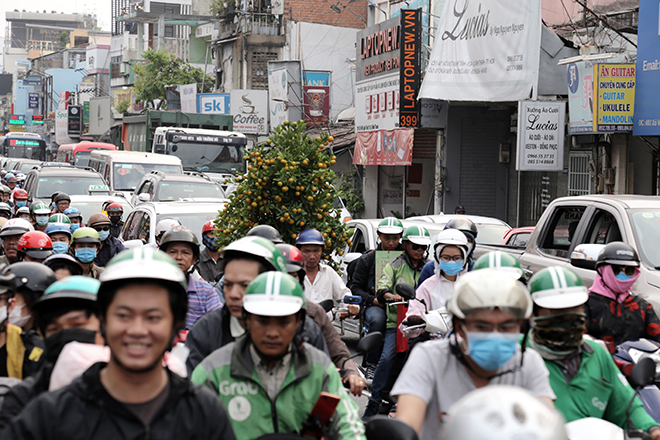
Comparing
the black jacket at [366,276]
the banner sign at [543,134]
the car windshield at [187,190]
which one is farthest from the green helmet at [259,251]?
the banner sign at [543,134]

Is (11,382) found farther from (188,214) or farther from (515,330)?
(188,214)

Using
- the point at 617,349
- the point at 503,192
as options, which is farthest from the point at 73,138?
the point at 617,349

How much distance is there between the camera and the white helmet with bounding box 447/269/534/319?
3.02 m

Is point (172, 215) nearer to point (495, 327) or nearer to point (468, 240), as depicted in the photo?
point (468, 240)

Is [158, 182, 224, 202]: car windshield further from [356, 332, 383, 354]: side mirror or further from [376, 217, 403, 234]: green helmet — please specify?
[356, 332, 383, 354]: side mirror

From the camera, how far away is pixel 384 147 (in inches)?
1022

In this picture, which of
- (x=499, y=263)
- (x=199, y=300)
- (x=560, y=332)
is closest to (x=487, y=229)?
(x=199, y=300)

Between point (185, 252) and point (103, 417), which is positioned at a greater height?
point (185, 252)

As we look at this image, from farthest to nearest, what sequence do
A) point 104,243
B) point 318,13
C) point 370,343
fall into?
point 318,13 < point 104,243 < point 370,343

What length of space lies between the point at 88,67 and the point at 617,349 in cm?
9369

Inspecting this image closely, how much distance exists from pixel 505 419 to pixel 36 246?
598 cm

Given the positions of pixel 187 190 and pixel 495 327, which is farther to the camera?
pixel 187 190

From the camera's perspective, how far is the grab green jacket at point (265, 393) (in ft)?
11.0

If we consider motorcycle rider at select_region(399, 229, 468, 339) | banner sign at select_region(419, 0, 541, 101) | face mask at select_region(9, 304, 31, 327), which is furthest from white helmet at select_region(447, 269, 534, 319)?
banner sign at select_region(419, 0, 541, 101)
